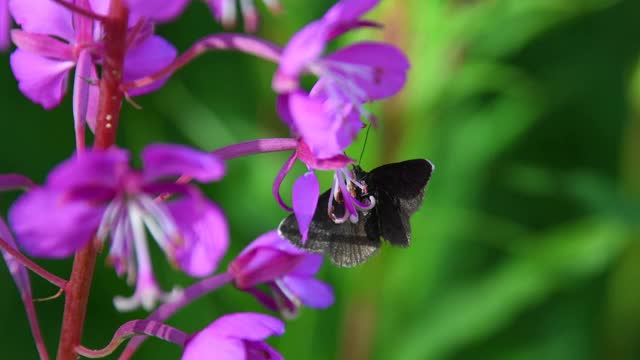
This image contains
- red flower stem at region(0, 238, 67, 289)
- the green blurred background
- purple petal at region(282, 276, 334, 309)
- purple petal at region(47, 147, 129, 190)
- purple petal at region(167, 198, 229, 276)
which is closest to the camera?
purple petal at region(47, 147, 129, 190)

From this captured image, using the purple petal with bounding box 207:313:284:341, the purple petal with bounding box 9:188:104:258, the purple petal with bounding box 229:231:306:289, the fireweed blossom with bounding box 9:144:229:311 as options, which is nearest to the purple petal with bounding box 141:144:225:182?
the fireweed blossom with bounding box 9:144:229:311

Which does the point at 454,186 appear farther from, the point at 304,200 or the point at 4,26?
the point at 4,26

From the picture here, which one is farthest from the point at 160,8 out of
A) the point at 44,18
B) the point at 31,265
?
the point at 31,265

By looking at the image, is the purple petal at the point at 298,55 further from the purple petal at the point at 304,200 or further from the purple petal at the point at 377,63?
the purple petal at the point at 304,200

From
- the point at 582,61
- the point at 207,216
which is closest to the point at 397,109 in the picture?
the point at 582,61

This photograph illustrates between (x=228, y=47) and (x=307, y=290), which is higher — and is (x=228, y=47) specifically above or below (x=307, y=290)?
above

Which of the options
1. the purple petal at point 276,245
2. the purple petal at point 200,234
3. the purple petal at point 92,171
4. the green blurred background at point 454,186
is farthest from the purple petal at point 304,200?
the green blurred background at point 454,186

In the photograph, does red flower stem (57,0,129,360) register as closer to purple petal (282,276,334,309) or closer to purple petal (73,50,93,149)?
purple petal (73,50,93,149)
